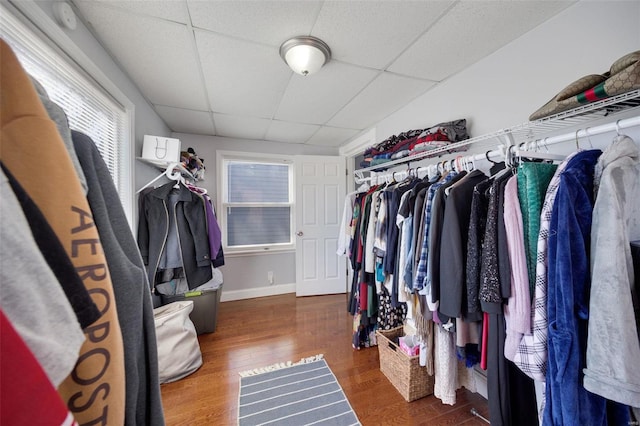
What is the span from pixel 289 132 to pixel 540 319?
288cm

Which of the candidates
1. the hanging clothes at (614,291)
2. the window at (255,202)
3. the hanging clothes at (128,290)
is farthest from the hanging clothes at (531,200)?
the window at (255,202)

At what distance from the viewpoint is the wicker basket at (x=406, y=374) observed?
4.83ft

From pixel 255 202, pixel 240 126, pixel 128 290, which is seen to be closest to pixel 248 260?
pixel 255 202

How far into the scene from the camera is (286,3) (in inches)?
45.6

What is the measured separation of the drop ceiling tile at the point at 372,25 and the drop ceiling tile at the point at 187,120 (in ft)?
5.42

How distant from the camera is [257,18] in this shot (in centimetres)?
125

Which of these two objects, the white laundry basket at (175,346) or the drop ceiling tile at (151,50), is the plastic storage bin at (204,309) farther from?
the drop ceiling tile at (151,50)

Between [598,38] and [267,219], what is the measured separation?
3.32m

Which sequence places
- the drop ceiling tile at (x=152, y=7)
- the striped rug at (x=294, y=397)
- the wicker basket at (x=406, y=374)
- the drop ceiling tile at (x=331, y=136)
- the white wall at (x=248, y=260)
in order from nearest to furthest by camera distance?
the drop ceiling tile at (x=152, y=7)
the striped rug at (x=294, y=397)
the wicker basket at (x=406, y=374)
the drop ceiling tile at (x=331, y=136)
the white wall at (x=248, y=260)

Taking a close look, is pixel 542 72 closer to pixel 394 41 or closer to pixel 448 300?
pixel 394 41

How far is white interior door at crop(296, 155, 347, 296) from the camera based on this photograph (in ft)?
10.7

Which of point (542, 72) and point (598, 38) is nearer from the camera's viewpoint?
point (598, 38)

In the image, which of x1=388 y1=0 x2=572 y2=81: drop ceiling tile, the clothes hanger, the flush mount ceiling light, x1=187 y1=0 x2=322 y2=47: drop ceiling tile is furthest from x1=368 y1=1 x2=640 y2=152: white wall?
x1=187 y1=0 x2=322 y2=47: drop ceiling tile

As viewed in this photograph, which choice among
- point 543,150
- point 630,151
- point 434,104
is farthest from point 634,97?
point 434,104
